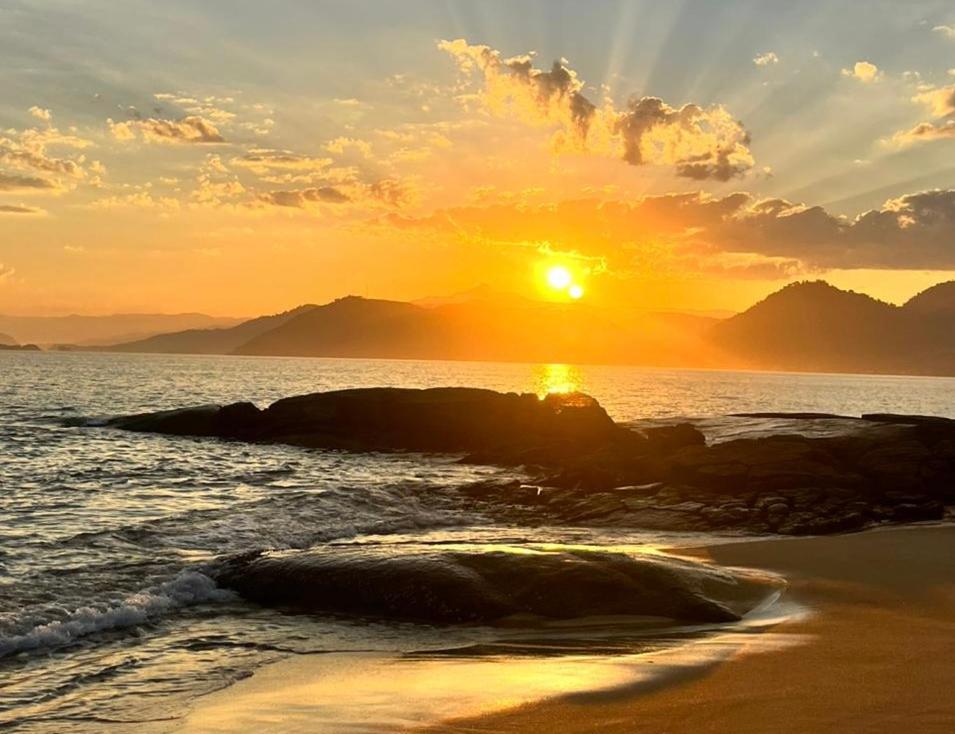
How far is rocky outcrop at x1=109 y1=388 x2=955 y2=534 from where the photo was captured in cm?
2495

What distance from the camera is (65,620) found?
40.4ft

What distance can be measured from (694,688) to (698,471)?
20.8 meters

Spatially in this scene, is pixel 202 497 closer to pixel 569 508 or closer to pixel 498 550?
pixel 569 508

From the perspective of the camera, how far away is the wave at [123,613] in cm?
1140

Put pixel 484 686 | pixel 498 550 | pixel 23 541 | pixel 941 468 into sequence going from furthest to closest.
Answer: pixel 941 468, pixel 23 541, pixel 498 550, pixel 484 686

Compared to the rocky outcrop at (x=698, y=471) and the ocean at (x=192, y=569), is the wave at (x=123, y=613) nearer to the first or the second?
the ocean at (x=192, y=569)

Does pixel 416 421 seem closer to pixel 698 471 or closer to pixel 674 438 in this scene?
pixel 674 438

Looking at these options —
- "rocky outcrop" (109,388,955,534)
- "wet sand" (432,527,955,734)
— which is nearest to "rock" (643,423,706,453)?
"rocky outcrop" (109,388,955,534)

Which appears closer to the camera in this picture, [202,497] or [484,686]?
[484,686]

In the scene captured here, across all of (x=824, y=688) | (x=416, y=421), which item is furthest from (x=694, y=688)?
(x=416, y=421)

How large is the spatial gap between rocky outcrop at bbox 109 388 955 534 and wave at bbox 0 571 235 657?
41.9ft

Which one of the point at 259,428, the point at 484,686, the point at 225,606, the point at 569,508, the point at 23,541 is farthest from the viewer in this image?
the point at 259,428

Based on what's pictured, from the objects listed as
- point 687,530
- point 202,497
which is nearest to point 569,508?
point 687,530

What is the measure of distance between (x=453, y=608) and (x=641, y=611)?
2913 mm
